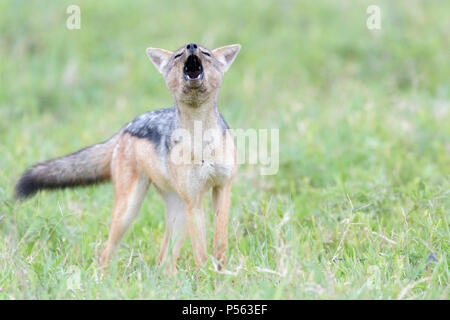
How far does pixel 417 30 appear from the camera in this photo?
1276cm

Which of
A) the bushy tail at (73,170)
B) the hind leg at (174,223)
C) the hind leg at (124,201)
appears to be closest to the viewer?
the hind leg at (124,201)

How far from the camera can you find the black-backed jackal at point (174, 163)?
5.42 m

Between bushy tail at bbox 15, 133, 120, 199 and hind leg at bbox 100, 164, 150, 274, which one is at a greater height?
bushy tail at bbox 15, 133, 120, 199

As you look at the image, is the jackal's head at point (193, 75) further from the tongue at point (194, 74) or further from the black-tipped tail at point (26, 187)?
the black-tipped tail at point (26, 187)

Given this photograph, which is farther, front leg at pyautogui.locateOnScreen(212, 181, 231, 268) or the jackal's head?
front leg at pyautogui.locateOnScreen(212, 181, 231, 268)

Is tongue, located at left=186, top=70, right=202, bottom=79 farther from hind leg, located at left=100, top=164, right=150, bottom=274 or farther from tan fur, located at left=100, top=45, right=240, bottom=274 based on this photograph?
hind leg, located at left=100, top=164, right=150, bottom=274

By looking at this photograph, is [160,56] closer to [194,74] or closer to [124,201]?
[194,74]

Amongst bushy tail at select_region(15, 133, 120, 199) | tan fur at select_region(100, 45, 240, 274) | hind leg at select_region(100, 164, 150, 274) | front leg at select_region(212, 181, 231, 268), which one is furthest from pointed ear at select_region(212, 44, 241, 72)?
bushy tail at select_region(15, 133, 120, 199)

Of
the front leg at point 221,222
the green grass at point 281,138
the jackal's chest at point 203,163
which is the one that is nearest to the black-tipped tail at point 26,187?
the green grass at point 281,138

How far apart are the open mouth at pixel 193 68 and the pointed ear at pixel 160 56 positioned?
426mm

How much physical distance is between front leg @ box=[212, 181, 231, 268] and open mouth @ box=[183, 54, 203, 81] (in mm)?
965

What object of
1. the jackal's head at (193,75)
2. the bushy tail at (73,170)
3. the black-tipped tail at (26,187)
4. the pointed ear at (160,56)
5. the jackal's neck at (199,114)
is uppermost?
the pointed ear at (160,56)

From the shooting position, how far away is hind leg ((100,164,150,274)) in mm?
6047
